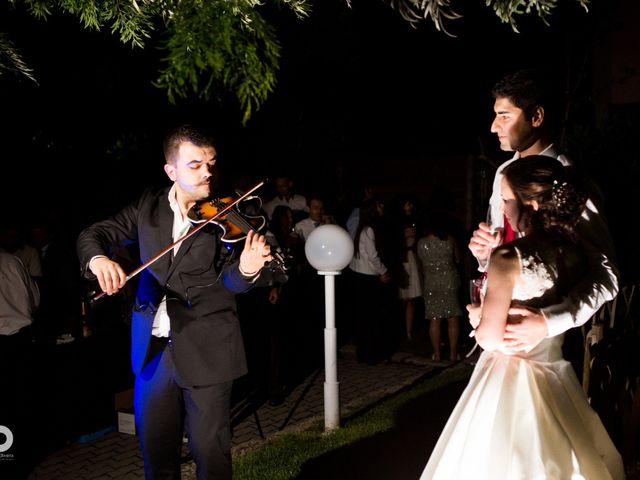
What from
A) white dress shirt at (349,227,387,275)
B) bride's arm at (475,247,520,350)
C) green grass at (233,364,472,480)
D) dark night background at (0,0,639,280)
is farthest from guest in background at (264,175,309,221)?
bride's arm at (475,247,520,350)

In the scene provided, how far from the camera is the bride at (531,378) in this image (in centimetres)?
263

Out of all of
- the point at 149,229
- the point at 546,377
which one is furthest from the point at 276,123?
the point at 546,377

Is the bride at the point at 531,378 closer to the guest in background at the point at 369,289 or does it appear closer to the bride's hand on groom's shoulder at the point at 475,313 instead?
the bride's hand on groom's shoulder at the point at 475,313

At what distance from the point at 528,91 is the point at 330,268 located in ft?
9.30

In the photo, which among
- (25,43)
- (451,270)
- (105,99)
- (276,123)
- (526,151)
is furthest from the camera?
(276,123)

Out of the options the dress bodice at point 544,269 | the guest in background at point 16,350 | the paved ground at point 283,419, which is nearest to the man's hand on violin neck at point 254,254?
the dress bodice at point 544,269

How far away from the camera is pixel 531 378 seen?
278 cm

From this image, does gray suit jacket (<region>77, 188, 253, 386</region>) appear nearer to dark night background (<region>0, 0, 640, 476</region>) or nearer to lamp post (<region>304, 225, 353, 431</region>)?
dark night background (<region>0, 0, 640, 476</region>)

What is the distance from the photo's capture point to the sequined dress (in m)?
8.04

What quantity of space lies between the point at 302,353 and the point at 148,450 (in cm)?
563

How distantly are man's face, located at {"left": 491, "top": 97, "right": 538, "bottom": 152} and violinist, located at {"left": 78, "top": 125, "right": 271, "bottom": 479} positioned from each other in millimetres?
1501

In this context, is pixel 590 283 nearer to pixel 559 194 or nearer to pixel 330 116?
pixel 559 194

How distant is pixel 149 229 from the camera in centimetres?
A: 362

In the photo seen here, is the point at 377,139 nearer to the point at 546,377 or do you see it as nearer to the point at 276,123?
the point at 276,123
